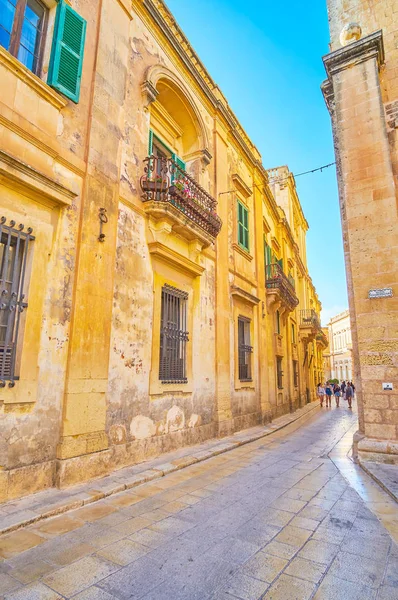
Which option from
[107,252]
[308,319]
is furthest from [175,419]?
[308,319]

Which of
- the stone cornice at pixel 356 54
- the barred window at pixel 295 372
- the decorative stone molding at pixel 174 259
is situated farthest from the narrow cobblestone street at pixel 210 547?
the barred window at pixel 295 372

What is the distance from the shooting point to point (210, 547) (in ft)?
10.5

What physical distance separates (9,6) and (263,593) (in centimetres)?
785

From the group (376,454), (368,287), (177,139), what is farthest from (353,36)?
(376,454)

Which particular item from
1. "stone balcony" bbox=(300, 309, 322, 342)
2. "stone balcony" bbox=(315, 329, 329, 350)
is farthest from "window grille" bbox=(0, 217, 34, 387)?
"stone balcony" bbox=(315, 329, 329, 350)

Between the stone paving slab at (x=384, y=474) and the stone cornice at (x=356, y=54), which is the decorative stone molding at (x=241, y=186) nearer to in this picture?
the stone cornice at (x=356, y=54)

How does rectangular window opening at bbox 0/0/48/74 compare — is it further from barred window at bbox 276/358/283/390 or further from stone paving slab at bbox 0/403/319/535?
barred window at bbox 276/358/283/390

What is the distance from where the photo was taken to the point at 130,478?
206 inches

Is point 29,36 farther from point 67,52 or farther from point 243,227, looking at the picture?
point 243,227

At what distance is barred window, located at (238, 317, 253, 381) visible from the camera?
11.2m

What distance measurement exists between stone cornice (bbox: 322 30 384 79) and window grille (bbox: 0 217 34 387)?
7.75 meters

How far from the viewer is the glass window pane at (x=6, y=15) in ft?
16.8

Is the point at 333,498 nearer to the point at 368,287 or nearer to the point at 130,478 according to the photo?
the point at 130,478

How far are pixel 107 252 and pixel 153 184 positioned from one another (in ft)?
6.85
